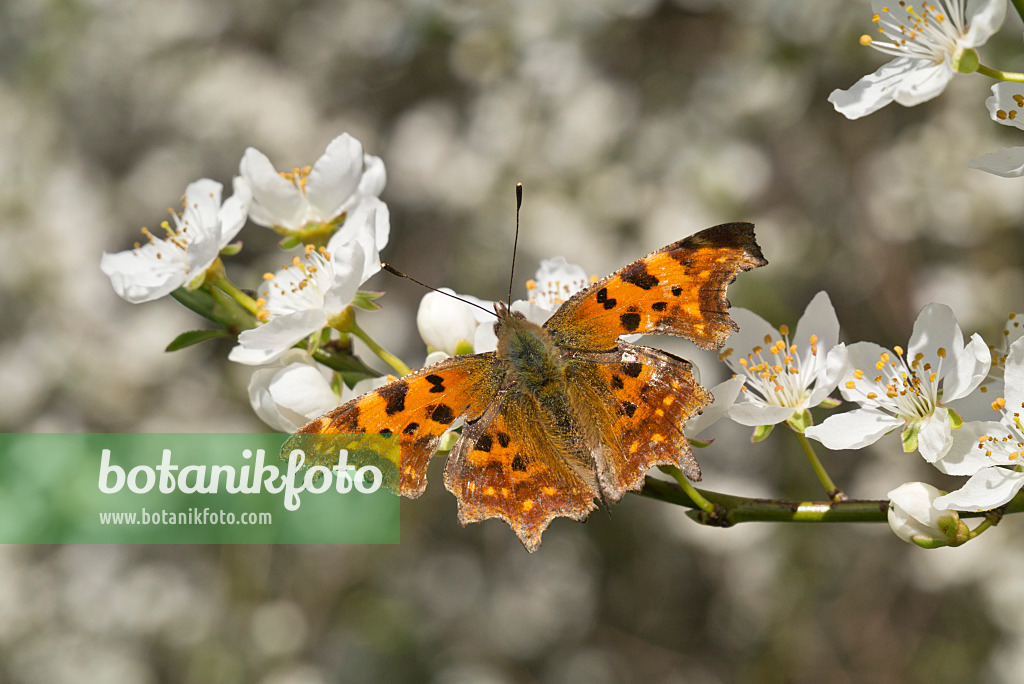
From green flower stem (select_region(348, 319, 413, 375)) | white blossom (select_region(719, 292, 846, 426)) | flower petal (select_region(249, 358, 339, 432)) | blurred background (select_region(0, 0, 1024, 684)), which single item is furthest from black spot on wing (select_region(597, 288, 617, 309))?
blurred background (select_region(0, 0, 1024, 684))

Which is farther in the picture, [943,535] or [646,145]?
[646,145]

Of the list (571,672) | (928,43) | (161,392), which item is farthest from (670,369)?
(571,672)

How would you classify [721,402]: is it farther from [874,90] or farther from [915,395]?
[874,90]

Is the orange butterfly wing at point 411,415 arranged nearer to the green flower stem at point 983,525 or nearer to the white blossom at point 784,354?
the white blossom at point 784,354

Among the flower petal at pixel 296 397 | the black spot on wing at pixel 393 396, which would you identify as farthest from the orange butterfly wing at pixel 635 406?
the flower petal at pixel 296 397

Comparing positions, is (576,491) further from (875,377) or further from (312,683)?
(312,683)

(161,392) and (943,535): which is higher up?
(943,535)

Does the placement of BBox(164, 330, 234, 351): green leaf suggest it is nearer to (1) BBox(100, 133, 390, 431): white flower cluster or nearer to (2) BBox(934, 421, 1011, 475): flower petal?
(1) BBox(100, 133, 390, 431): white flower cluster

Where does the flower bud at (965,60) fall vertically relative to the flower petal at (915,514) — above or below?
above
